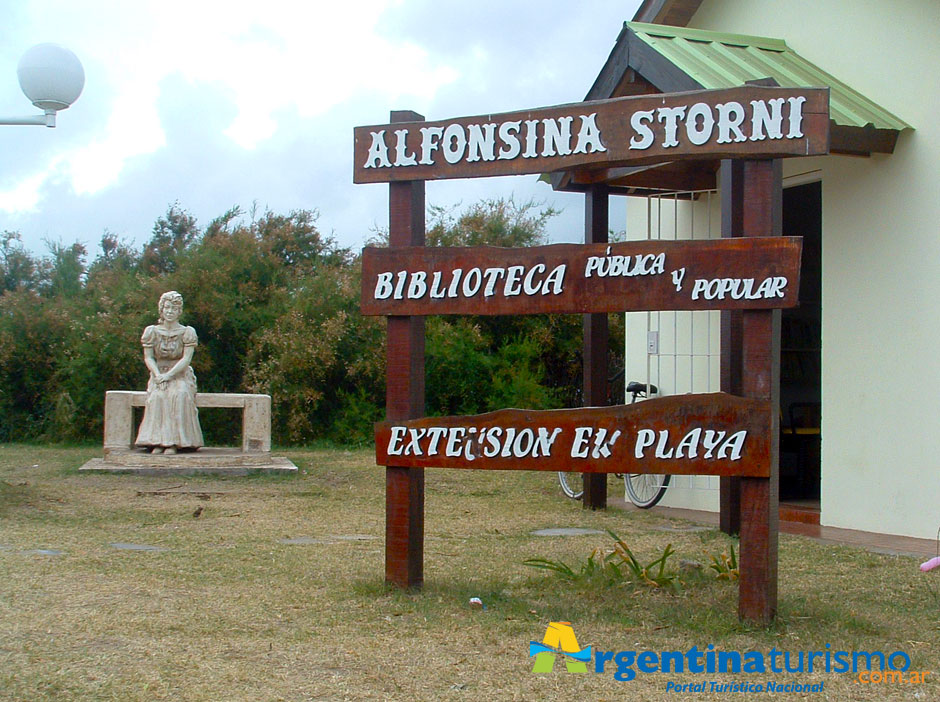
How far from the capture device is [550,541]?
7.51 meters

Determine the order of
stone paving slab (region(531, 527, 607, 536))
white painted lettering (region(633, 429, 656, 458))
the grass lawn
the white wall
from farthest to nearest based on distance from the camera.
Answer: the white wall < stone paving slab (region(531, 527, 607, 536)) < white painted lettering (region(633, 429, 656, 458)) < the grass lawn

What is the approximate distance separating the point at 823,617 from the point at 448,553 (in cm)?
267

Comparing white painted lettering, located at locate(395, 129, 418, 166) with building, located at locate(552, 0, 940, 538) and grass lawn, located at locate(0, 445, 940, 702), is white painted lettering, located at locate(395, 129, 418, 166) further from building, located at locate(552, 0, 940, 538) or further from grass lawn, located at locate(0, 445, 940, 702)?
building, located at locate(552, 0, 940, 538)

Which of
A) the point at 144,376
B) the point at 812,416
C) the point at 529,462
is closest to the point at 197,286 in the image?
the point at 144,376

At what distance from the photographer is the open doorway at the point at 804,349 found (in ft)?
37.7

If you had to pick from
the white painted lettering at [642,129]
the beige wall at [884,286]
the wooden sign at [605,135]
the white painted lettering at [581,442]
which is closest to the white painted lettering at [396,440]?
the white painted lettering at [581,442]

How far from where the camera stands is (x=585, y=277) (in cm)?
517

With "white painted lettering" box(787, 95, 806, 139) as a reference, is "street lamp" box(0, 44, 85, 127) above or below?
above

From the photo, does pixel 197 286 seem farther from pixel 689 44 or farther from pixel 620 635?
pixel 620 635

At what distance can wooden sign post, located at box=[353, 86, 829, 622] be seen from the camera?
487 cm

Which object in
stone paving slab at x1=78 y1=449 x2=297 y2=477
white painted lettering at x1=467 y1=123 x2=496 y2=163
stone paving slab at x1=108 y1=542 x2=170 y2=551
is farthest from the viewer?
stone paving slab at x1=78 y1=449 x2=297 y2=477

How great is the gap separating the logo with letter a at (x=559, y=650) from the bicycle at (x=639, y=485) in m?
3.99

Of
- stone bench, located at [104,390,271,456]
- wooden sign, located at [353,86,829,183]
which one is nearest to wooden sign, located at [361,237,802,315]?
wooden sign, located at [353,86,829,183]

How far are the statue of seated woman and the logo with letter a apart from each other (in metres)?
8.82
